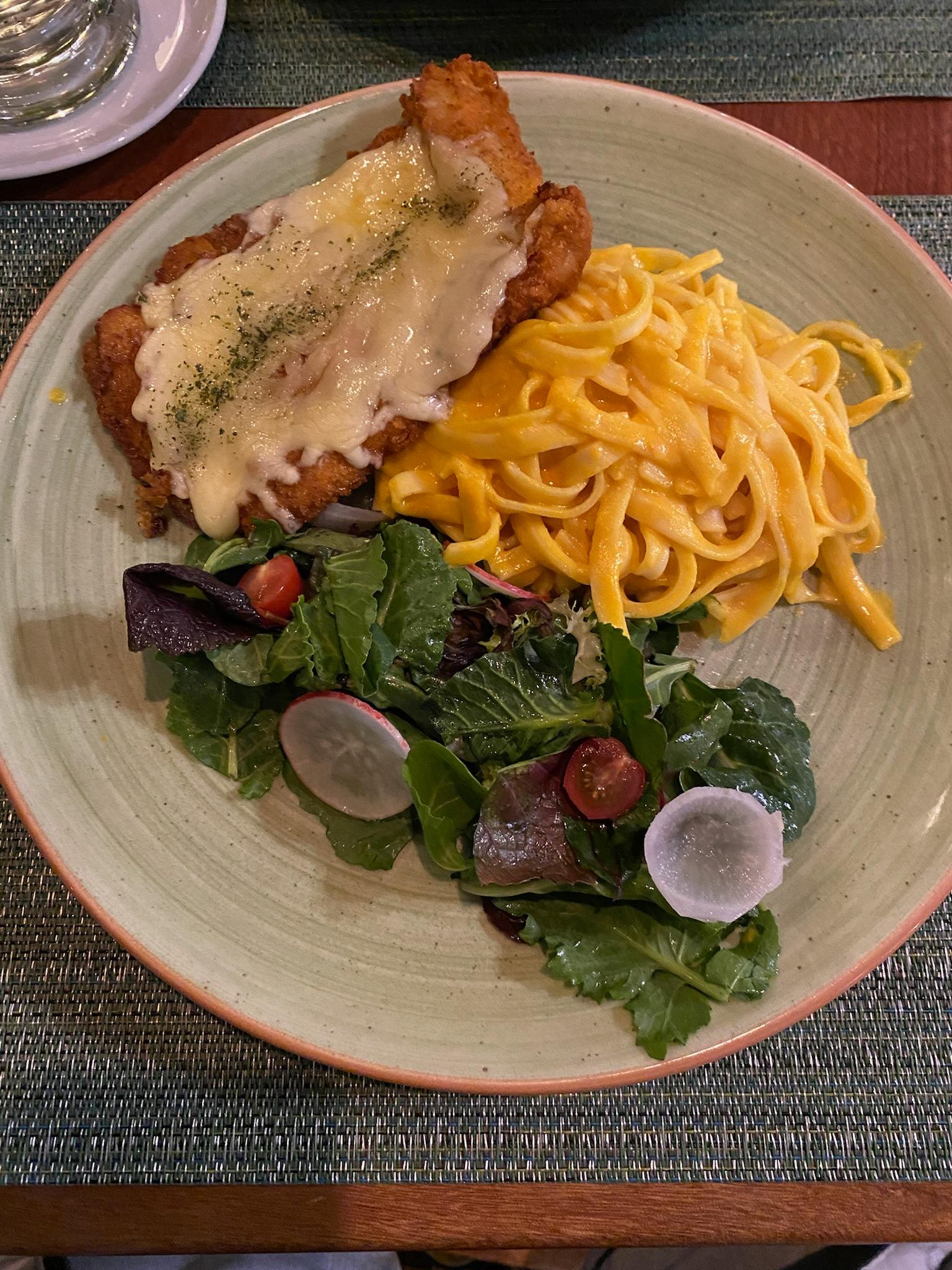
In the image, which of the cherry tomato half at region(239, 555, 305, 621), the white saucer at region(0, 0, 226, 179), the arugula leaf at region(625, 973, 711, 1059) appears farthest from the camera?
the white saucer at region(0, 0, 226, 179)

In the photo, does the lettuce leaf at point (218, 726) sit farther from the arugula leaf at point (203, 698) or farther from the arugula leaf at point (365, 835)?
the arugula leaf at point (365, 835)

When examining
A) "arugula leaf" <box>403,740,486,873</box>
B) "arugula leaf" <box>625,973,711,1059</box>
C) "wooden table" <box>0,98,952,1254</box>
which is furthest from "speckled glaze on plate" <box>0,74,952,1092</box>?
"wooden table" <box>0,98,952,1254</box>

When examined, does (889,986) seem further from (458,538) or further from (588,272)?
(588,272)

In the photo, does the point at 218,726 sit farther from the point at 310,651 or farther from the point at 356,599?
the point at 356,599

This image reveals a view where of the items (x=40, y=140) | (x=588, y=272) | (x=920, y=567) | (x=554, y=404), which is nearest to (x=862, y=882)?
(x=920, y=567)

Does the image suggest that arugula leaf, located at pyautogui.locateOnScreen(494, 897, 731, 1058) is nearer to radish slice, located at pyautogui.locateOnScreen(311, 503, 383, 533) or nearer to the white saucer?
radish slice, located at pyautogui.locateOnScreen(311, 503, 383, 533)
